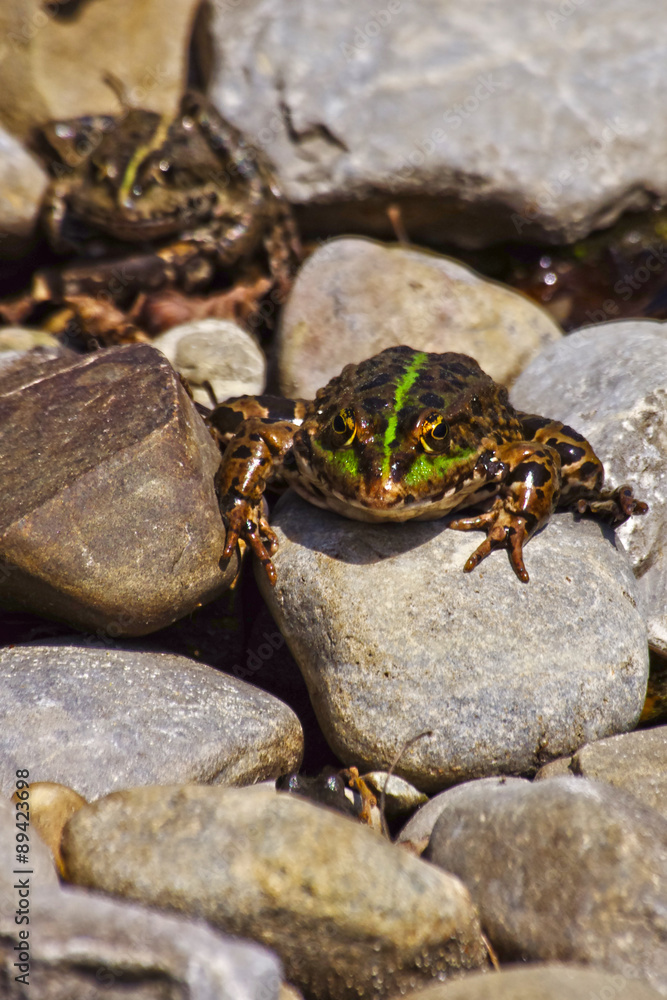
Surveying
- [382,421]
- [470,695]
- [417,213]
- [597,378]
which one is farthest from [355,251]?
[470,695]

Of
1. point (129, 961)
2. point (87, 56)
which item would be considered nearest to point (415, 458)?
point (129, 961)

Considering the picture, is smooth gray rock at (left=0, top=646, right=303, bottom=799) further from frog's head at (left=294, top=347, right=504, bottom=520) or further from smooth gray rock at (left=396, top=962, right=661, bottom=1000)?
smooth gray rock at (left=396, top=962, right=661, bottom=1000)

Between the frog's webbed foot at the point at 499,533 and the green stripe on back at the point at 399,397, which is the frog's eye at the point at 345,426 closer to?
the green stripe on back at the point at 399,397

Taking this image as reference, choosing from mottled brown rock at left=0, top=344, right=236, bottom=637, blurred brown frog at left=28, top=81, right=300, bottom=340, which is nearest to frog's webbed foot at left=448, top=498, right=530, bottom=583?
mottled brown rock at left=0, top=344, right=236, bottom=637

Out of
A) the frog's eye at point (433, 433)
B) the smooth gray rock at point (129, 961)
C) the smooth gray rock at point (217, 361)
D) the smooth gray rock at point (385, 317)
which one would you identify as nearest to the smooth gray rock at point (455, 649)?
the frog's eye at point (433, 433)

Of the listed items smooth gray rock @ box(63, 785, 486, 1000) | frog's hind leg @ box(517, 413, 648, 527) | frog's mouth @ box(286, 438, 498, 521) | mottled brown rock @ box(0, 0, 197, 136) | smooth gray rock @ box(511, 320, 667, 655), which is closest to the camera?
smooth gray rock @ box(63, 785, 486, 1000)

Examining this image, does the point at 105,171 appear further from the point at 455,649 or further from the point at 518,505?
the point at 455,649

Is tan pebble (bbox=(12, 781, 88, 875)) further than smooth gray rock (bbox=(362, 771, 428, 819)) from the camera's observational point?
No

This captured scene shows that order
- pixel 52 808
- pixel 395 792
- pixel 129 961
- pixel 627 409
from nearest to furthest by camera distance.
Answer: pixel 129 961
pixel 52 808
pixel 395 792
pixel 627 409
